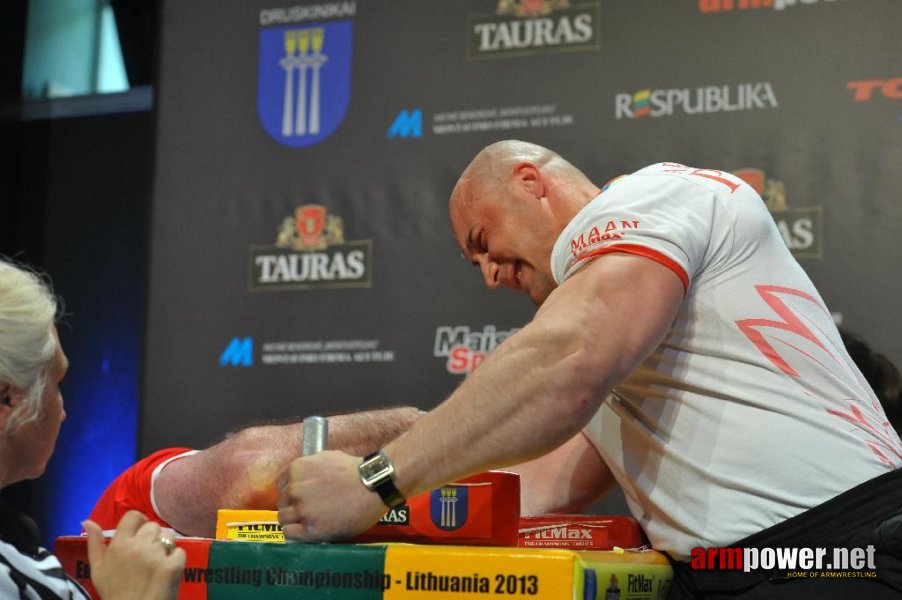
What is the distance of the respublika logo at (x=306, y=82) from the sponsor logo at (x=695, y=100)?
88 cm

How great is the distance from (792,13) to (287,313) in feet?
5.54

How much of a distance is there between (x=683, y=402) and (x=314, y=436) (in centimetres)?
51

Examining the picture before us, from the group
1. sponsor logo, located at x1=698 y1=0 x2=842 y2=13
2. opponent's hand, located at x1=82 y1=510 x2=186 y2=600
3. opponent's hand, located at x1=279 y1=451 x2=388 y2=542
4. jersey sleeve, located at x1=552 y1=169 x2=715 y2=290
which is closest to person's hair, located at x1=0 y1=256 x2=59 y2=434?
opponent's hand, located at x1=82 y1=510 x2=186 y2=600

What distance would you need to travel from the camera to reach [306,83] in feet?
11.0

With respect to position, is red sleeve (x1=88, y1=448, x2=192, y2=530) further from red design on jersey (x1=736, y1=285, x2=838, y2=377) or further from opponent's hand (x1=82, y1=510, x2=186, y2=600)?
red design on jersey (x1=736, y1=285, x2=838, y2=377)

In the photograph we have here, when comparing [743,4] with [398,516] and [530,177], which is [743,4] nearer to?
[530,177]

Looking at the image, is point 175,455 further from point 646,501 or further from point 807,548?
point 807,548

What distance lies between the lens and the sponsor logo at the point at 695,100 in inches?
115

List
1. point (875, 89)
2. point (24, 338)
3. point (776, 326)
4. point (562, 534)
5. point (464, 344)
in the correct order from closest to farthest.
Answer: point (24, 338) → point (776, 326) → point (562, 534) → point (875, 89) → point (464, 344)

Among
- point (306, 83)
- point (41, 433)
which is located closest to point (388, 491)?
point (41, 433)

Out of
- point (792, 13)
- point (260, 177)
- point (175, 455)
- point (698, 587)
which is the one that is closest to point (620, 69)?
point (792, 13)

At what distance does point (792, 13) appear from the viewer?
2912 mm

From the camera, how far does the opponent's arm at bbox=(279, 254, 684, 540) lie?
129 centimetres

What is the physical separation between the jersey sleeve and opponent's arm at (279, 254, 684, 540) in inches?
1.8
